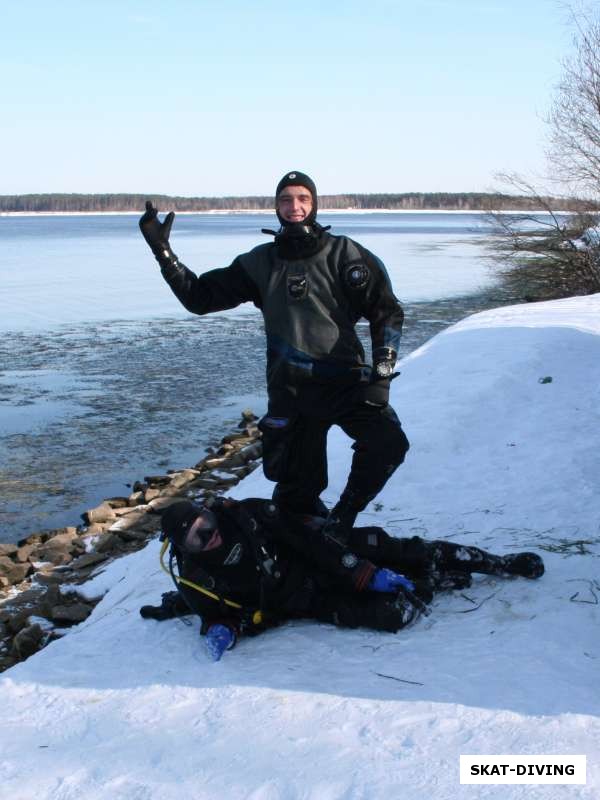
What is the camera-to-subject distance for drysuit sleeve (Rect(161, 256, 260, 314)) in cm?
474

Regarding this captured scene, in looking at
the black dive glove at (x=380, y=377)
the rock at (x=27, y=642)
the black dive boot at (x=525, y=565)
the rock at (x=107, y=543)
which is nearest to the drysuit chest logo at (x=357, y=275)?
the black dive glove at (x=380, y=377)

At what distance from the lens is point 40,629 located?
251 inches

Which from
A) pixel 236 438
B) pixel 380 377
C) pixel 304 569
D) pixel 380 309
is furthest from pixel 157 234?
pixel 236 438

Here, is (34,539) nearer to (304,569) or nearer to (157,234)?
(304,569)

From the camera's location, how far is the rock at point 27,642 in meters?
6.19

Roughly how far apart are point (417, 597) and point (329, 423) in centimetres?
101

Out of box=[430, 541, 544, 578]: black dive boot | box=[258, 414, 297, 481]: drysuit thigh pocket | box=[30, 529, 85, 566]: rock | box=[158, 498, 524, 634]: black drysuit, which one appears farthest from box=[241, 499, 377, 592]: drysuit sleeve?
box=[30, 529, 85, 566]: rock

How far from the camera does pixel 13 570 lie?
27.1 feet

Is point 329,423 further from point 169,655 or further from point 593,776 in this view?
point 593,776

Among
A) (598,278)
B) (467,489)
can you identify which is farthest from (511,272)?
(467,489)

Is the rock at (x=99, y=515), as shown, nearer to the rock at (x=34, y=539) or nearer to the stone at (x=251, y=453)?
the rock at (x=34, y=539)

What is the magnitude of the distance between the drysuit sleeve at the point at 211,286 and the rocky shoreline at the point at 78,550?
1067 mm

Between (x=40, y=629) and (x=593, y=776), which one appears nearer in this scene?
(x=593, y=776)

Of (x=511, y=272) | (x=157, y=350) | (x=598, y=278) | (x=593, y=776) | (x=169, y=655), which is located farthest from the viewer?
(x=511, y=272)
